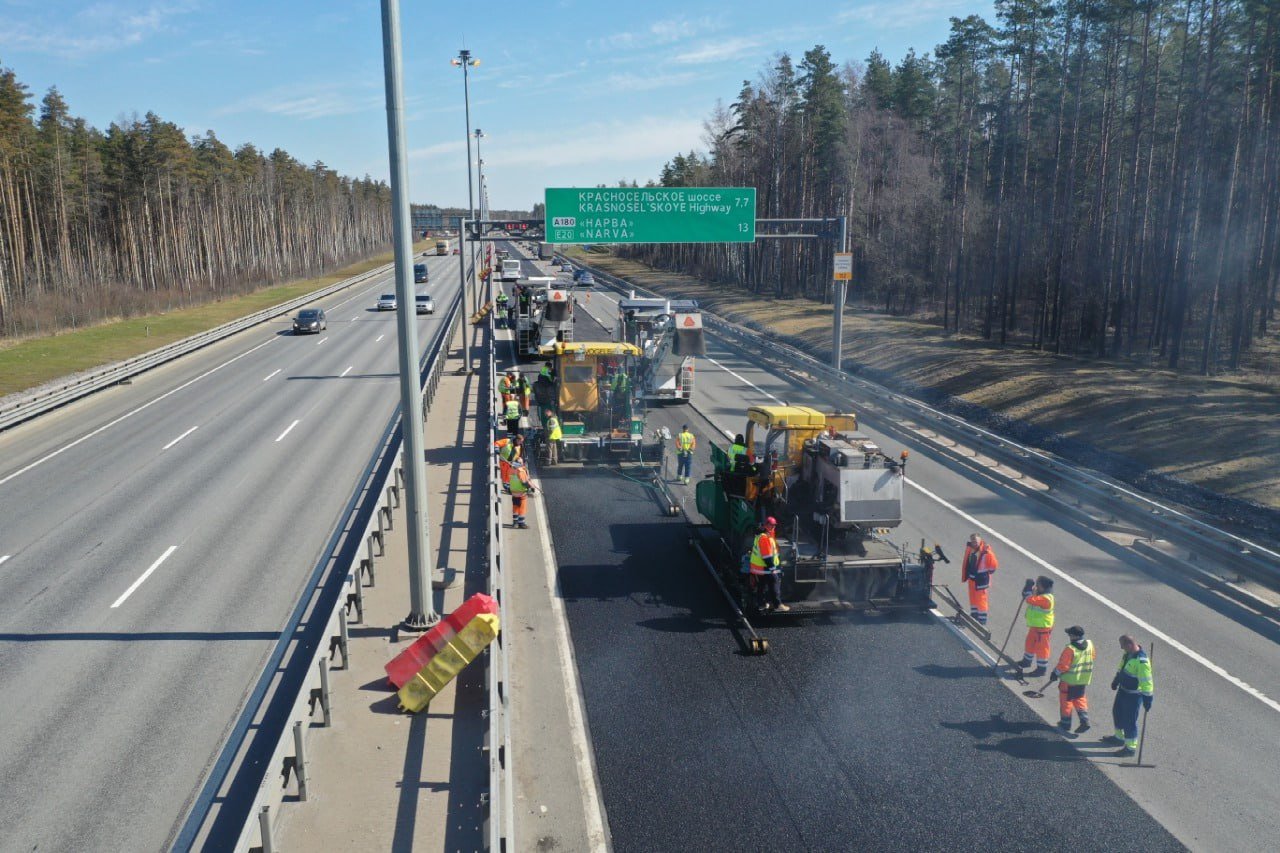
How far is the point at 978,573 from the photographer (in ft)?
41.7

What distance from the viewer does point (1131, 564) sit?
15.6 metres

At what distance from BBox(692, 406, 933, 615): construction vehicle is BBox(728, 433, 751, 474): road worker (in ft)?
0.08

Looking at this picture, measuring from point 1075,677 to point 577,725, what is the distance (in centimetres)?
555

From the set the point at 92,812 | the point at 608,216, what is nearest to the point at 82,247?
the point at 608,216

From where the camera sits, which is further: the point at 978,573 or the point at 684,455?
the point at 684,455

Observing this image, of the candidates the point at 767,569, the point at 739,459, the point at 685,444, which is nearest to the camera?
the point at 767,569

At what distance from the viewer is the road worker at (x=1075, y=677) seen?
9.77m

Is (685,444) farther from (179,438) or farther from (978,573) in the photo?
(179,438)

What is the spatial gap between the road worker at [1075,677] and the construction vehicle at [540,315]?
94.1 feet

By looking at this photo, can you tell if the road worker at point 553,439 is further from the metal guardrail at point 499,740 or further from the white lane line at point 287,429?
the white lane line at point 287,429

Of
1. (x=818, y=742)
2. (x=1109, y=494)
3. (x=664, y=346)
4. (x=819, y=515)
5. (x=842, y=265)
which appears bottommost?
(x=818, y=742)

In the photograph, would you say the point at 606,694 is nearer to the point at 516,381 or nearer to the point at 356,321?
the point at 516,381

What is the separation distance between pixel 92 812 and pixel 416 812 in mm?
3244

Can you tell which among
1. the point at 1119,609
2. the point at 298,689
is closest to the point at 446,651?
the point at 298,689
